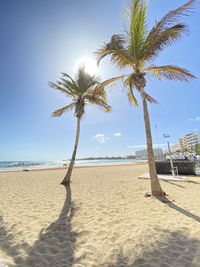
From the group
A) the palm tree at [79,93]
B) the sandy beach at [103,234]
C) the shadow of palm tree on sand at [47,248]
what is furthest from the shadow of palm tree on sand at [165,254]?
the palm tree at [79,93]

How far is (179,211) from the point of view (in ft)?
16.7

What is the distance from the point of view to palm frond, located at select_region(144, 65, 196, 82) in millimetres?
6730

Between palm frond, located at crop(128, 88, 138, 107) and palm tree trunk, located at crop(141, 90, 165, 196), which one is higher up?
palm frond, located at crop(128, 88, 138, 107)

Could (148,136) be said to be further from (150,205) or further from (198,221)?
(198,221)

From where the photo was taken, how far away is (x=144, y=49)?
695cm

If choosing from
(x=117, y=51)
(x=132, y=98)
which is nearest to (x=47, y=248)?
(x=117, y=51)

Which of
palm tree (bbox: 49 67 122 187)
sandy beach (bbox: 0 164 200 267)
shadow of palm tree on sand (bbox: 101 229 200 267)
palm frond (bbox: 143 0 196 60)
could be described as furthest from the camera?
palm tree (bbox: 49 67 122 187)

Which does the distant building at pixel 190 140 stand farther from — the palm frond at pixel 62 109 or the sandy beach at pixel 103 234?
the sandy beach at pixel 103 234

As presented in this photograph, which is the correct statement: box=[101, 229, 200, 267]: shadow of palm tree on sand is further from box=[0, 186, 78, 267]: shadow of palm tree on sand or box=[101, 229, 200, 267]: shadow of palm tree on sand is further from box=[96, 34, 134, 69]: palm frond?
box=[96, 34, 134, 69]: palm frond

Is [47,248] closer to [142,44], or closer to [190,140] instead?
[142,44]

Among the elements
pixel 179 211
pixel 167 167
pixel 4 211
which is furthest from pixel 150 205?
pixel 167 167

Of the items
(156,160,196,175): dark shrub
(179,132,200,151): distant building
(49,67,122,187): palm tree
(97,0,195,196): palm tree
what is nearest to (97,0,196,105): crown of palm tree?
(97,0,195,196): palm tree

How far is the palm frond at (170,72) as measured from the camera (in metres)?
6.73

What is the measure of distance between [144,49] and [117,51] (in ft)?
3.44
